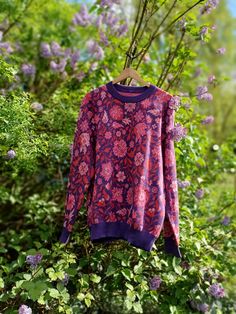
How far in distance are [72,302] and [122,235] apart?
2.01 ft

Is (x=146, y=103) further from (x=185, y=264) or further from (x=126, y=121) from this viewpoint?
(x=185, y=264)

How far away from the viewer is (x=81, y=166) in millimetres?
2453

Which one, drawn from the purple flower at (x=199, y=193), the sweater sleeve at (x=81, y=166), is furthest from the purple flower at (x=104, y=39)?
the purple flower at (x=199, y=193)

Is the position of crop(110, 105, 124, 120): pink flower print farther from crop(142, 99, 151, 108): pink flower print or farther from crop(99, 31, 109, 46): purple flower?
crop(99, 31, 109, 46): purple flower

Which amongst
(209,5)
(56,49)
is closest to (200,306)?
(209,5)

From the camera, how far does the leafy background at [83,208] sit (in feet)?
8.30

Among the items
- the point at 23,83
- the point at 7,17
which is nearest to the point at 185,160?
the point at 23,83

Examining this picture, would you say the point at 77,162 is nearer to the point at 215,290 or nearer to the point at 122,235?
the point at 122,235

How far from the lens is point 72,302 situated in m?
2.66

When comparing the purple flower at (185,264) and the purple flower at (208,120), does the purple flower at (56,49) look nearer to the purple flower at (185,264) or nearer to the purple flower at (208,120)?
the purple flower at (208,120)

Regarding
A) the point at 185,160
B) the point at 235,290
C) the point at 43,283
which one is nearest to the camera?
the point at 43,283

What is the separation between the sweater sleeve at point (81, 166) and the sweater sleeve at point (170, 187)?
0.41m

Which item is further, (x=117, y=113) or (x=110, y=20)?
(x=110, y=20)

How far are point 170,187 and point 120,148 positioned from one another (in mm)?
343
